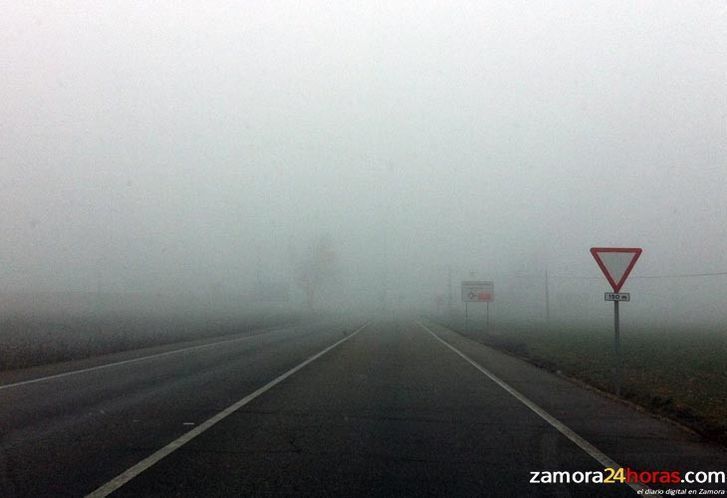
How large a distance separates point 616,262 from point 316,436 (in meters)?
8.37

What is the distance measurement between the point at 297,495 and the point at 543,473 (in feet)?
8.53

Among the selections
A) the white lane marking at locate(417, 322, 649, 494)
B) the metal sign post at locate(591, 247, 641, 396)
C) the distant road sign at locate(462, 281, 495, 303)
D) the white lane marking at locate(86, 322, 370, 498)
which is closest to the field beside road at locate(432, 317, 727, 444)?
the metal sign post at locate(591, 247, 641, 396)

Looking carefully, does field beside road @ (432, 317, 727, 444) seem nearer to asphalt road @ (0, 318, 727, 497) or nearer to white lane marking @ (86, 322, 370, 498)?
asphalt road @ (0, 318, 727, 497)

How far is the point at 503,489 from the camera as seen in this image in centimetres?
554

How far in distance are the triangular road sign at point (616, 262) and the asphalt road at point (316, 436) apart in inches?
100

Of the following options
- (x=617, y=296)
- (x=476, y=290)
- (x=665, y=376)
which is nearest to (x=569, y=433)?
(x=617, y=296)

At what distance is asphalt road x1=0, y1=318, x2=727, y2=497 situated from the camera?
570 cm

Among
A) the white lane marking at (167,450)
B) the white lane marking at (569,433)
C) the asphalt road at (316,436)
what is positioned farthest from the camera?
the white lane marking at (569,433)

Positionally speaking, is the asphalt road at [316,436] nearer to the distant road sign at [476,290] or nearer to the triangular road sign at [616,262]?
the triangular road sign at [616,262]

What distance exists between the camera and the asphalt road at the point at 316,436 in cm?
570

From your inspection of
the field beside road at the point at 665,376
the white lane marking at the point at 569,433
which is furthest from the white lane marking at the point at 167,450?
the field beside road at the point at 665,376

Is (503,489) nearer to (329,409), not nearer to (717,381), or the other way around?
(329,409)

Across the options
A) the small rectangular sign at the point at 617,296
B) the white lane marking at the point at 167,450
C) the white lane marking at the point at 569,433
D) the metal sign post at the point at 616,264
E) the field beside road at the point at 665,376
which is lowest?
the field beside road at the point at 665,376

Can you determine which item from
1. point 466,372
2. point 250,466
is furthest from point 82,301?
point 250,466
